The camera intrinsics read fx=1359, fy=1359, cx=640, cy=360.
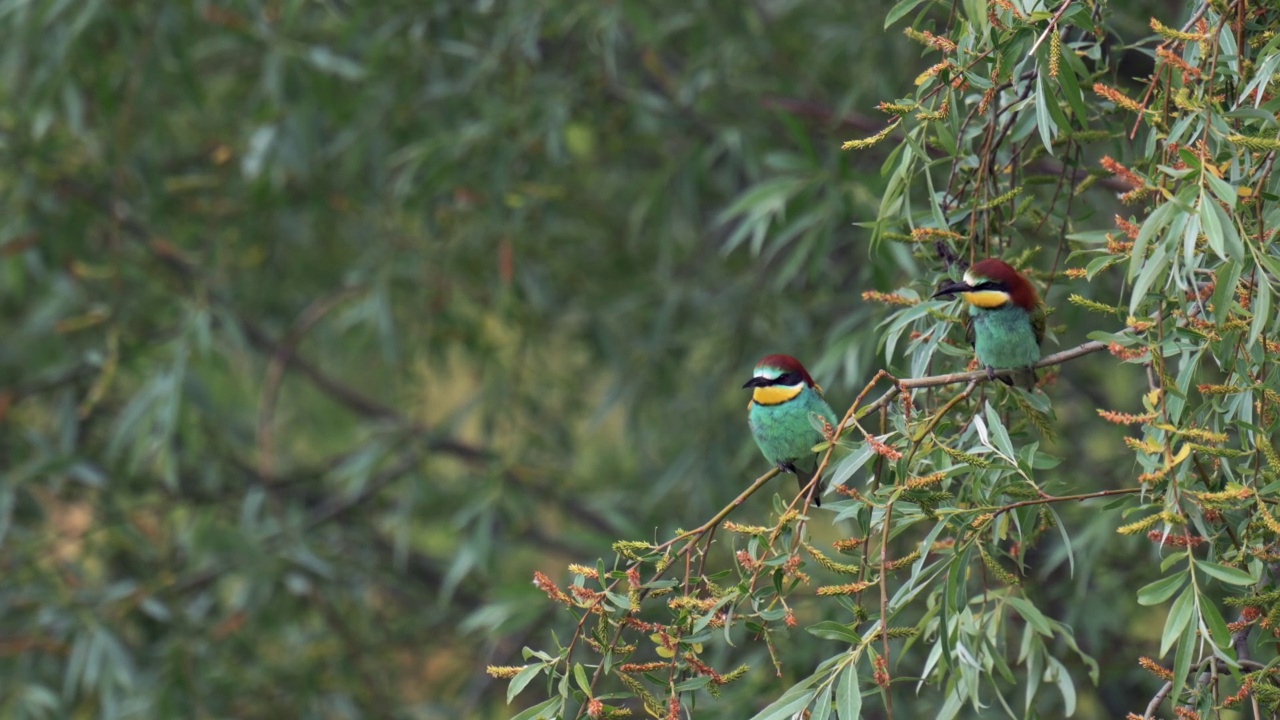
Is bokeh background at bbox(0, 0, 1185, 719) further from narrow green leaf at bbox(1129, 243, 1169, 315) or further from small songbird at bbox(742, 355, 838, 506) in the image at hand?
narrow green leaf at bbox(1129, 243, 1169, 315)

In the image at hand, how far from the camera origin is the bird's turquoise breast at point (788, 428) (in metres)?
2.34

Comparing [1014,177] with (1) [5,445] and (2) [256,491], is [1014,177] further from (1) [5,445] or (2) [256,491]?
(1) [5,445]

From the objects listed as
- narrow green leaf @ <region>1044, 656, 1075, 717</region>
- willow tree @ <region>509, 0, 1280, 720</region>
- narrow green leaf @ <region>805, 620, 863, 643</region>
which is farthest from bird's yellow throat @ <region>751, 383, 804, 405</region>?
narrow green leaf @ <region>805, 620, 863, 643</region>

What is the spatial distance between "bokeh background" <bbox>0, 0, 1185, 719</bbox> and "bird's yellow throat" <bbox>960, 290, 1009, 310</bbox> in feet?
4.16

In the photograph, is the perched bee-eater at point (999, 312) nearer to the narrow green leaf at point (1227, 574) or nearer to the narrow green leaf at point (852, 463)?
the narrow green leaf at point (852, 463)

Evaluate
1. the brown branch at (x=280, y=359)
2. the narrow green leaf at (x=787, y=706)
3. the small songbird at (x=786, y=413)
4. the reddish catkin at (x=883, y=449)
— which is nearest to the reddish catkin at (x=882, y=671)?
the narrow green leaf at (x=787, y=706)

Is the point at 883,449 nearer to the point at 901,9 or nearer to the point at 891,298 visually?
the point at 891,298

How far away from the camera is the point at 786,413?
2395mm

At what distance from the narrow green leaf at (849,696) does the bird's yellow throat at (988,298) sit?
56 centimetres

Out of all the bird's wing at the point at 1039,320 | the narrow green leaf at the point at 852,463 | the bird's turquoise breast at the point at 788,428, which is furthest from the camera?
the bird's turquoise breast at the point at 788,428

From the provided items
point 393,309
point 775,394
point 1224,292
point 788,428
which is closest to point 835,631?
point 1224,292

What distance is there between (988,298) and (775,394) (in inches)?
25.8

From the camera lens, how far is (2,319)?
508cm

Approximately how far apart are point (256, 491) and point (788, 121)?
2151 millimetres
